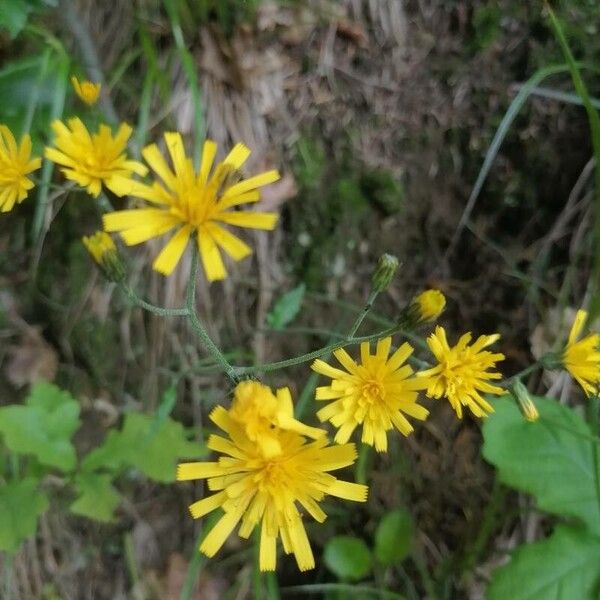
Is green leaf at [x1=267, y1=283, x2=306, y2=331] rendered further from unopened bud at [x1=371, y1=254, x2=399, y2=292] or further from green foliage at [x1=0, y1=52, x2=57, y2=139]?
green foliage at [x1=0, y1=52, x2=57, y2=139]

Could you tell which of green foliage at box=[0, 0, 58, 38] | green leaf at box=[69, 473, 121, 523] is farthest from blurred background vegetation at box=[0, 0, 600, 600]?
green foliage at box=[0, 0, 58, 38]

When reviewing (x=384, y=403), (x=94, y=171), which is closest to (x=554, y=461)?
(x=384, y=403)

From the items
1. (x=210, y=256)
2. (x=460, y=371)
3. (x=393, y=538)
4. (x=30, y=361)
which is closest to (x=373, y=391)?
(x=460, y=371)

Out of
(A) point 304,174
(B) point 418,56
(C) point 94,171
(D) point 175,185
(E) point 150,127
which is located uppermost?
(B) point 418,56

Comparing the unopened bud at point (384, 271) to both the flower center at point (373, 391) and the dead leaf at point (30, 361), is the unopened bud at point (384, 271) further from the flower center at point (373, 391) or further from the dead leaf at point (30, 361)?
the dead leaf at point (30, 361)

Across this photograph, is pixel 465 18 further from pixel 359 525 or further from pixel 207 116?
pixel 359 525

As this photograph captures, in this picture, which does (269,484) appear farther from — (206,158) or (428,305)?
(206,158)
